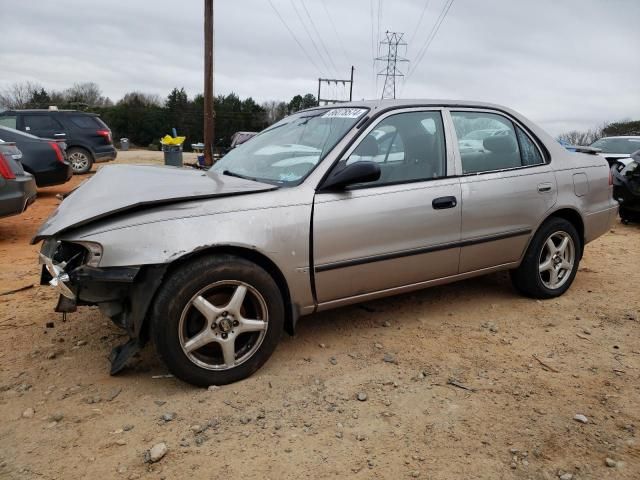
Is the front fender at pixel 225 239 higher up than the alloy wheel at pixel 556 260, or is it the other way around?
the front fender at pixel 225 239

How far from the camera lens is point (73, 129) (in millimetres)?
13055

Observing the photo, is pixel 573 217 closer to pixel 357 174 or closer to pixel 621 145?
pixel 357 174

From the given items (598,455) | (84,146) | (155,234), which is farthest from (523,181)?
(84,146)

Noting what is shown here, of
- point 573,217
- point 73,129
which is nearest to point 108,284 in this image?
point 573,217

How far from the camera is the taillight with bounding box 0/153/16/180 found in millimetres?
5660

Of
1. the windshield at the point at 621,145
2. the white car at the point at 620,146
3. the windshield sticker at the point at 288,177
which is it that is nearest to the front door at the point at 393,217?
the windshield sticker at the point at 288,177

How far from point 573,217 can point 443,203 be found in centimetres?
154

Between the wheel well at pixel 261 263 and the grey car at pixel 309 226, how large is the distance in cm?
1

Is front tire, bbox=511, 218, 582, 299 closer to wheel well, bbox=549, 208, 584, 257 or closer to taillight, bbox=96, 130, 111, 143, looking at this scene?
wheel well, bbox=549, 208, 584, 257

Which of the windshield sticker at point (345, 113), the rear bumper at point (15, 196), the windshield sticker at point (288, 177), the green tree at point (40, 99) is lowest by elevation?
the rear bumper at point (15, 196)

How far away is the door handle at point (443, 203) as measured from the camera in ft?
11.2

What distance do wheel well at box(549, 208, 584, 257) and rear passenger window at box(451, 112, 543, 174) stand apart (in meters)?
0.46

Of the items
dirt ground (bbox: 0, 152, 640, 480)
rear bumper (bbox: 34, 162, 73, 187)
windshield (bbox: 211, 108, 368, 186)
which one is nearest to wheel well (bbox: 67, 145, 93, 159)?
rear bumper (bbox: 34, 162, 73, 187)

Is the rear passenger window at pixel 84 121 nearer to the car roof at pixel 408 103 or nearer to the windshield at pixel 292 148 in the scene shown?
the windshield at pixel 292 148
